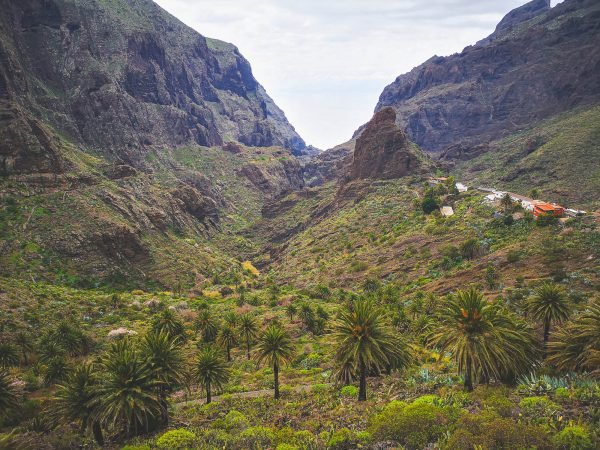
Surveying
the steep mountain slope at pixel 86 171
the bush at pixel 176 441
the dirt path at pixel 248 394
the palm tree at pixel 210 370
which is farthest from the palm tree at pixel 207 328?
the steep mountain slope at pixel 86 171

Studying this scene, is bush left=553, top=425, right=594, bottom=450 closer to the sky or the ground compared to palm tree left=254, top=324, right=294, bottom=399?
closer to the ground

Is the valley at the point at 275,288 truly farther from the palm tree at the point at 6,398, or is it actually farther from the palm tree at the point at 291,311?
the palm tree at the point at 291,311

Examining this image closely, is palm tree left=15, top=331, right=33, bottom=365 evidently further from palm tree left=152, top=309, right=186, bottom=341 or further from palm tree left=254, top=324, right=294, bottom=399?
palm tree left=254, top=324, right=294, bottom=399

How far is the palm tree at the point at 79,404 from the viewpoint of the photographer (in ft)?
103

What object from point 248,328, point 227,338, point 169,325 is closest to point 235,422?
point 248,328

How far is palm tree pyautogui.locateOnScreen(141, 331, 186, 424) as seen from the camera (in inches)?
1314

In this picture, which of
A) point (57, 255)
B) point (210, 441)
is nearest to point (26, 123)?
point (57, 255)

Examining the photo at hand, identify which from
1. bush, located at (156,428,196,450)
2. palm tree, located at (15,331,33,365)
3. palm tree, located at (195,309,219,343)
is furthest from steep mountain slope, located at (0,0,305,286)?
bush, located at (156,428,196,450)

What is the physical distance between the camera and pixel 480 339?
29.0m

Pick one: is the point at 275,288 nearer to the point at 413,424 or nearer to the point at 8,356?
the point at 8,356

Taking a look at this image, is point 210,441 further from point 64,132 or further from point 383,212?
point 64,132

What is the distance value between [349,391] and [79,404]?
2422 centimetres

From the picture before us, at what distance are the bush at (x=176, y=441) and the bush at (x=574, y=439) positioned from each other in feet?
81.6

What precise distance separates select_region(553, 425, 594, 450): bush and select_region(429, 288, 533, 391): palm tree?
6423 mm
